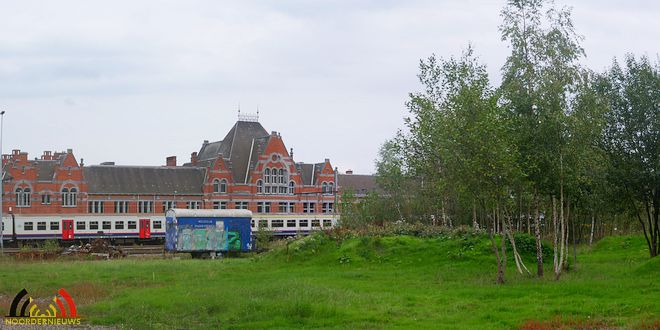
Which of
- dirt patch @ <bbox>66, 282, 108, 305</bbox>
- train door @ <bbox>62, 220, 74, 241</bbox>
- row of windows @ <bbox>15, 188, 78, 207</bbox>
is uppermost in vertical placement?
row of windows @ <bbox>15, 188, 78, 207</bbox>

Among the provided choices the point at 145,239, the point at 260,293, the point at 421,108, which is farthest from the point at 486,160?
the point at 145,239

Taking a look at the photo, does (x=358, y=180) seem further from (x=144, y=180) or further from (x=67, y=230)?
(x=67, y=230)

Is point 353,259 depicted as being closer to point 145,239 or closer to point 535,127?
point 535,127

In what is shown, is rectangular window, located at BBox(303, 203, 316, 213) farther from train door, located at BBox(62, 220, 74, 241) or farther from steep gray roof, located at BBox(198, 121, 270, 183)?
train door, located at BBox(62, 220, 74, 241)

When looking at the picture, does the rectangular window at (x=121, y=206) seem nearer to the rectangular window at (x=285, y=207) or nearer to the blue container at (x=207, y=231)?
the rectangular window at (x=285, y=207)

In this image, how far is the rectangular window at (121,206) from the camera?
79312mm

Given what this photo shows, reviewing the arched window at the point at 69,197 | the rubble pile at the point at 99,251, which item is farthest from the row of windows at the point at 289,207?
the rubble pile at the point at 99,251

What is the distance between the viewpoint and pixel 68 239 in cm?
6919

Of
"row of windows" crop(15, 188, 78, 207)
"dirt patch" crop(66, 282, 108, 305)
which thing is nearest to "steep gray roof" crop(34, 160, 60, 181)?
"row of windows" crop(15, 188, 78, 207)

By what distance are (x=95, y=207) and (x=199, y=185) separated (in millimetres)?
11526

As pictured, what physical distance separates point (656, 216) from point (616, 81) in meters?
6.30

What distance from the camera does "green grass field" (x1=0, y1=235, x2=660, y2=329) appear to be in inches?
762

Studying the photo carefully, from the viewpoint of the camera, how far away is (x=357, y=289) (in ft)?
83.6

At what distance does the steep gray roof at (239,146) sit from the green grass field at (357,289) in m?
46.7
